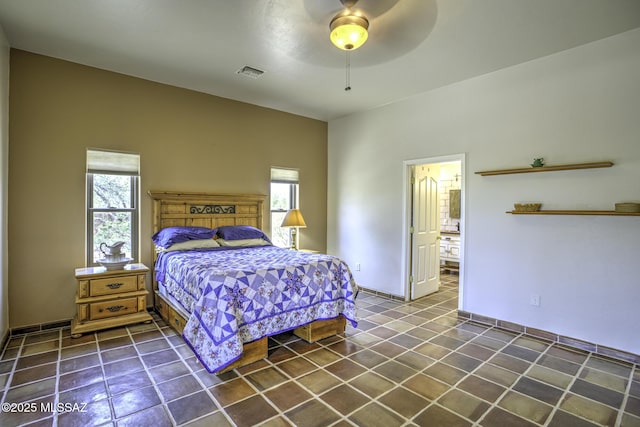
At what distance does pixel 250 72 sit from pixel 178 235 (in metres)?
2.16

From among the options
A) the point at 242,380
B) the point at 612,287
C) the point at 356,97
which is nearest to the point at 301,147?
the point at 356,97

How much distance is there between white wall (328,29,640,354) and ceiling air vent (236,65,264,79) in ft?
7.00

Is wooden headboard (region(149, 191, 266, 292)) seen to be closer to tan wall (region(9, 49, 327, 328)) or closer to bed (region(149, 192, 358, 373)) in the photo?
bed (region(149, 192, 358, 373))

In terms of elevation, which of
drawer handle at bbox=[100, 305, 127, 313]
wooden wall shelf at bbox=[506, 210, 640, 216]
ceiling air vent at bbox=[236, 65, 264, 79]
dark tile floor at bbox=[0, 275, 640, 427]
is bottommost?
dark tile floor at bbox=[0, 275, 640, 427]

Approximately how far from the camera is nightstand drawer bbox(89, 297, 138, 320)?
135 inches

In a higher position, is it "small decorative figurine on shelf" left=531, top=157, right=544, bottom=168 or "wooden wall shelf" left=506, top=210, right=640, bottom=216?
"small decorative figurine on shelf" left=531, top=157, right=544, bottom=168

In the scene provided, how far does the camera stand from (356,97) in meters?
4.74

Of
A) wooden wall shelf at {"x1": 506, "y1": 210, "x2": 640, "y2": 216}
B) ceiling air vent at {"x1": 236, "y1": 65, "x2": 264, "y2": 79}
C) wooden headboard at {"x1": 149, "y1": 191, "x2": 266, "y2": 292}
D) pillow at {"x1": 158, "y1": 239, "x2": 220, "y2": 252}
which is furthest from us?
wooden headboard at {"x1": 149, "y1": 191, "x2": 266, "y2": 292}

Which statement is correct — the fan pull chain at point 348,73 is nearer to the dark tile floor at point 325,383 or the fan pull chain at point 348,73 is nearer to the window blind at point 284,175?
the window blind at point 284,175

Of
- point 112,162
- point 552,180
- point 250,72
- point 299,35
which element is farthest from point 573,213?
point 112,162

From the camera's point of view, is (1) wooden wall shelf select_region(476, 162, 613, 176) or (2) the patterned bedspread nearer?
(2) the patterned bedspread

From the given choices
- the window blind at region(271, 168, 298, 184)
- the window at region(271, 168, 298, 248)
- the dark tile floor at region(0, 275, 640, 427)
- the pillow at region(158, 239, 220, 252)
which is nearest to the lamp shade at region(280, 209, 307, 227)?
the window at region(271, 168, 298, 248)

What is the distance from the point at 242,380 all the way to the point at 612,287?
344 cm

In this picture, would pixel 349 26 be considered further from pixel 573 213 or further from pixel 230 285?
pixel 573 213
